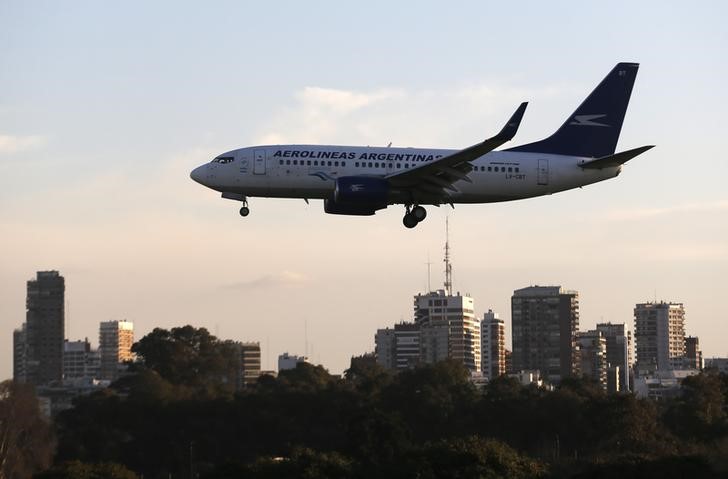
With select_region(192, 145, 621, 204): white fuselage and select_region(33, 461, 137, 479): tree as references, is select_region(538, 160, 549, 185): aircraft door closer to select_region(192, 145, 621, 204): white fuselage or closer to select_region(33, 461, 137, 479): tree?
select_region(192, 145, 621, 204): white fuselage

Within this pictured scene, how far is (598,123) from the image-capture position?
77750 millimetres

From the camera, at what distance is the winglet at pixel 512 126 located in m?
62.2

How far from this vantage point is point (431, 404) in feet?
338

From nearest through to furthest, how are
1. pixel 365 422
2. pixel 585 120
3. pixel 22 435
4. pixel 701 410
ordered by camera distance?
1. pixel 585 120
2. pixel 365 422
3. pixel 22 435
4. pixel 701 410

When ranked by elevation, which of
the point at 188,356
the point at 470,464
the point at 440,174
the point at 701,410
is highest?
the point at 440,174

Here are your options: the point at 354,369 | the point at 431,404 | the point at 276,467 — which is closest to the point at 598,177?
the point at 276,467

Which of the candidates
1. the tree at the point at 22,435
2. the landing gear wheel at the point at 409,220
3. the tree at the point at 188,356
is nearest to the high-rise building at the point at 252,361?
the tree at the point at 188,356

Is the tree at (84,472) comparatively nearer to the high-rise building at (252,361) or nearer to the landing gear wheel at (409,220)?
the landing gear wheel at (409,220)

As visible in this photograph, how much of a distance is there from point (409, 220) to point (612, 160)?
34.0 ft

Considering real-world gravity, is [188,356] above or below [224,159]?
below

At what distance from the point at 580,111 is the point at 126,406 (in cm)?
3968

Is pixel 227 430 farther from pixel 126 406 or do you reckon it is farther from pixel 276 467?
pixel 276 467

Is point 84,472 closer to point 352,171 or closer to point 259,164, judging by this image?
point 259,164

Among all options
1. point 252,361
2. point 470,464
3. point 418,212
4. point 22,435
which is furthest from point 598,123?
point 252,361
